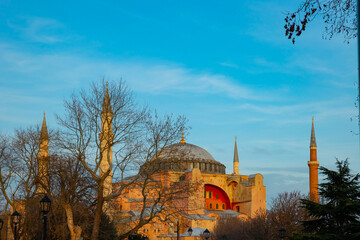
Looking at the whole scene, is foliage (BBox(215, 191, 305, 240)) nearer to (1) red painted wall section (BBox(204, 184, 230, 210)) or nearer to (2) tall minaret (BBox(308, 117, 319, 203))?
(2) tall minaret (BBox(308, 117, 319, 203))

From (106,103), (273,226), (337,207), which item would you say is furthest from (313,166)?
(337,207)

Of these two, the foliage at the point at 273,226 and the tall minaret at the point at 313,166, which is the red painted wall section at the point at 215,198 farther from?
the foliage at the point at 273,226

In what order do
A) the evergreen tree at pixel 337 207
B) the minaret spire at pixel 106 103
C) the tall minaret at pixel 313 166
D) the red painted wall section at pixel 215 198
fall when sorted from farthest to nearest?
1. the red painted wall section at pixel 215 198
2. the tall minaret at pixel 313 166
3. the minaret spire at pixel 106 103
4. the evergreen tree at pixel 337 207

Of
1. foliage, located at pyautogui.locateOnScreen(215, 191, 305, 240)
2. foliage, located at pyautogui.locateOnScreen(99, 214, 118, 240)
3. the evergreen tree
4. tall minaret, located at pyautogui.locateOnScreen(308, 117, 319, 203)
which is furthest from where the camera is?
tall minaret, located at pyautogui.locateOnScreen(308, 117, 319, 203)

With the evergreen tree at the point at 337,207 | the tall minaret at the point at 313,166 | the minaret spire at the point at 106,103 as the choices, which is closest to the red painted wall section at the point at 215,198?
the tall minaret at the point at 313,166

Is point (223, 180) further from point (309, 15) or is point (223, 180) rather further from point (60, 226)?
point (309, 15)

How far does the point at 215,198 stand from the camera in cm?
6775

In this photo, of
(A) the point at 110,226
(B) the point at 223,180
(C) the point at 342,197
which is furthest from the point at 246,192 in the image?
(C) the point at 342,197

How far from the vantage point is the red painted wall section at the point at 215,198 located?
67094 millimetres

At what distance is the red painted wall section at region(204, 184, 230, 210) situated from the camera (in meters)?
67.1

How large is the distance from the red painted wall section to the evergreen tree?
154ft

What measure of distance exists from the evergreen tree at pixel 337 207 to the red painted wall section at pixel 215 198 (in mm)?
47036

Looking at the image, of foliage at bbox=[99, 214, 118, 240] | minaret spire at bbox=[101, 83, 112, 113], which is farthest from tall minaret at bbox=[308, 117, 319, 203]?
minaret spire at bbox=[101, 83, 112, 113]

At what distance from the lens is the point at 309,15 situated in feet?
25.4
